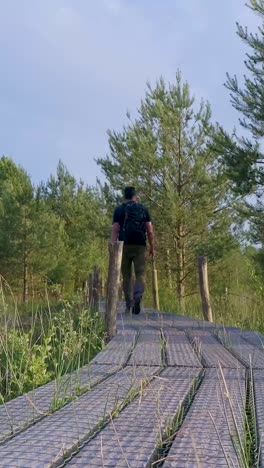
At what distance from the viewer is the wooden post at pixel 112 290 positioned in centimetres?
636

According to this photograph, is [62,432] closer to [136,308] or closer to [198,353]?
[198,353]

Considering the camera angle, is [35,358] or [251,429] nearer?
[251,429]

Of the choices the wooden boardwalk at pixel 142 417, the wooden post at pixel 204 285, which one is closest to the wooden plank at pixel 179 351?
the wooden boardwalk at pixel 142 417

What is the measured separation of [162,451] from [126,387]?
3.88 feet

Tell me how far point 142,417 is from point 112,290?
12.6ft

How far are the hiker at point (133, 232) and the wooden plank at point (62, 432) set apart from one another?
18.6 ft

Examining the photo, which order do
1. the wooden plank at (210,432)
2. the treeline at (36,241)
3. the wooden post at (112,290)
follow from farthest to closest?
the treeline at (36,241) → the wooden post at (112,290) → the wooden plank at (210,432)

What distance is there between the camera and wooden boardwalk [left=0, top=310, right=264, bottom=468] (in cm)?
209

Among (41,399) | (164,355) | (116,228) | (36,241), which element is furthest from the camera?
(36,241)

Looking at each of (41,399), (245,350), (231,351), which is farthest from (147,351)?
(41,399)

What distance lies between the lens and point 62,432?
243cm

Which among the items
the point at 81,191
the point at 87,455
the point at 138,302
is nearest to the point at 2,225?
the point at 81,191

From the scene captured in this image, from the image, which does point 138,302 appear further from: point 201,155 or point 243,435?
point 201,155

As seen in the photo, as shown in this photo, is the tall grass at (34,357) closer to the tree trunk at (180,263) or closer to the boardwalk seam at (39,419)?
the boardwalk seam at (39,419)
